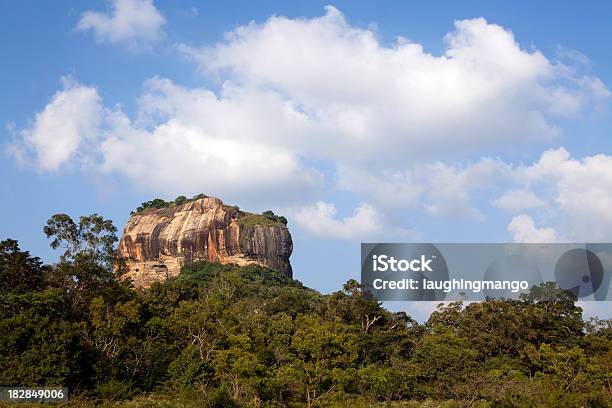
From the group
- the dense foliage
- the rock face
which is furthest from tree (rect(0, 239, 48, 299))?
the rock face

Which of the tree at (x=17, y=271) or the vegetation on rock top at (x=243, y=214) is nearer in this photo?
the tree at (x=17, y=271)

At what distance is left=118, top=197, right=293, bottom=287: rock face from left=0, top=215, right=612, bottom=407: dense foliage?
1590 inches

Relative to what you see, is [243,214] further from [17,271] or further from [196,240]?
[17,271]

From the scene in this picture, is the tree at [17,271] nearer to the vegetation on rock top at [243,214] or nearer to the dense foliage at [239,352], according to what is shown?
the dense foliage at [239,352]

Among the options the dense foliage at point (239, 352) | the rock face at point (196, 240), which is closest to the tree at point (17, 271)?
the dense foliage at point (239, 352)

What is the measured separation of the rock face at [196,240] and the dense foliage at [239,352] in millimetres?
40395

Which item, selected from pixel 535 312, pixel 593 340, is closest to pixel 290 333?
pixel 535 312

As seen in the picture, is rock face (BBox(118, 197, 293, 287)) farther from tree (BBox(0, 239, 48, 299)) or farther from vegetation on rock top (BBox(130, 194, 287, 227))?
tree (BBox(0, 239, 48, 299))

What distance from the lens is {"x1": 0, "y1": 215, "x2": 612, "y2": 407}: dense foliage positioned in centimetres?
3014

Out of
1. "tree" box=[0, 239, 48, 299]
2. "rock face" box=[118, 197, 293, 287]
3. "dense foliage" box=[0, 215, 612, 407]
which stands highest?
"rock face" box=[118, 197, 293, 287]

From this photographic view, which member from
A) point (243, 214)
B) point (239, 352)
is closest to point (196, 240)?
point (243, 214)

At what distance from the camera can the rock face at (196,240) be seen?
87.7 metres

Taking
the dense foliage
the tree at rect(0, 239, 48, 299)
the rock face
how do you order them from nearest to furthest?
the dense foliage < the tree at rect(0, 239, 48, 299) < the rock face

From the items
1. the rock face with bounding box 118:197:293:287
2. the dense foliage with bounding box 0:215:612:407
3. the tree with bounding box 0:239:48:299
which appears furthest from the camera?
the rock face with bounding box 118:197:293:287
